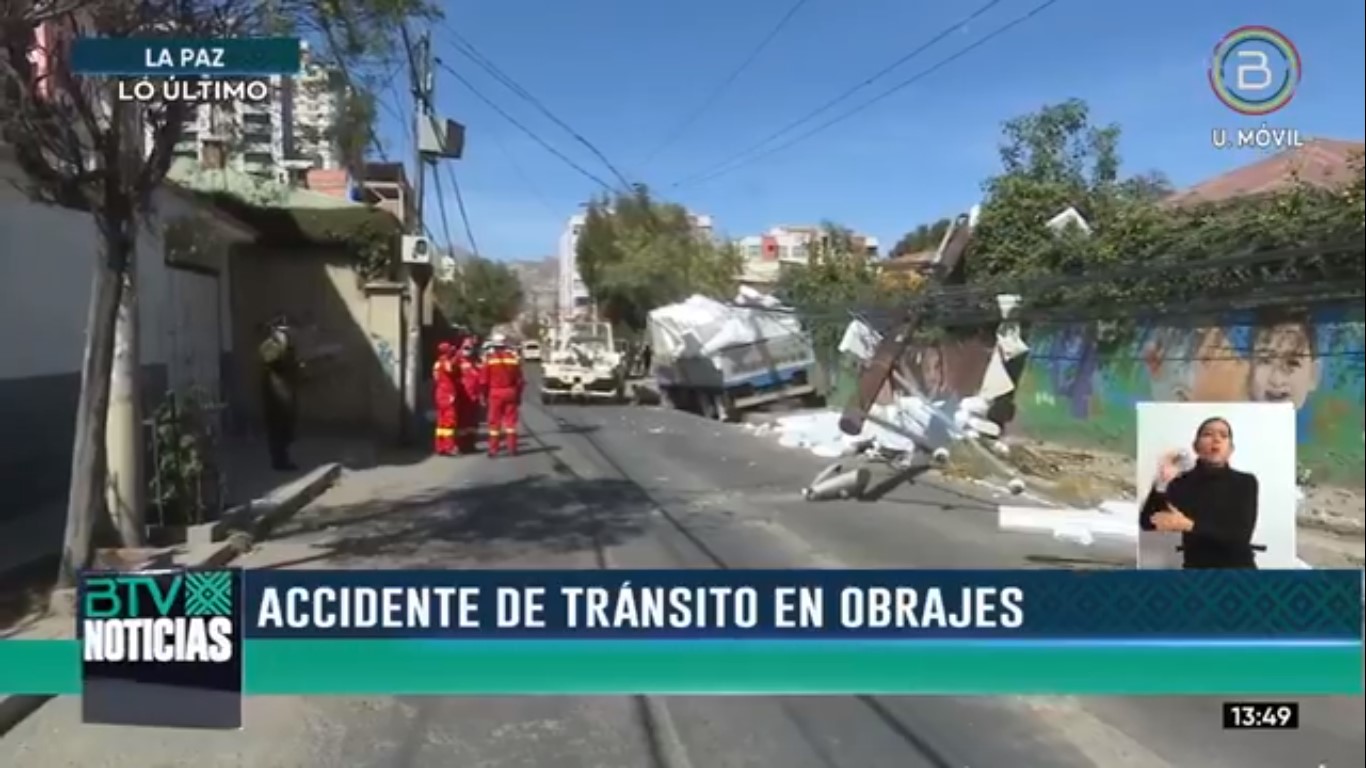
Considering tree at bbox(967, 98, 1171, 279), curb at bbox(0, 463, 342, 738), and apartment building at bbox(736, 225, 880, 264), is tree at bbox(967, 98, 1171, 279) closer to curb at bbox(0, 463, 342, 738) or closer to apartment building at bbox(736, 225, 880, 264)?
apartment building at bbox(736, 225, 880, 264)

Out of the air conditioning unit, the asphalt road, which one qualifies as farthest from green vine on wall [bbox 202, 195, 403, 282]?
the asphalt road

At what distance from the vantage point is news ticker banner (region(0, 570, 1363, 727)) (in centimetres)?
207

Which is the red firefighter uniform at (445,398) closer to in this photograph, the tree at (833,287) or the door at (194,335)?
the door at (194,335)

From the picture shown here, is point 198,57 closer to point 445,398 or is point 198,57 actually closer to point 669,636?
point 669,636

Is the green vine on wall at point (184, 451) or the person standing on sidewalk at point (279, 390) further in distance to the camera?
the green vine on wall at point (184, 451)

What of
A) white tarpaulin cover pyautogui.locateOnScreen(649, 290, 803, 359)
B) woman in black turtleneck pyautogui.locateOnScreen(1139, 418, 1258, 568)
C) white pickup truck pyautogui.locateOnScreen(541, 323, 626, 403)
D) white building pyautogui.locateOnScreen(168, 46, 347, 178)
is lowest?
woman in black turtleneck pyautogui.locateOnScreen(1139, 418, 1258, 568)

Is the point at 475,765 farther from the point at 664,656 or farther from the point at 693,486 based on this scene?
the point at 693,486

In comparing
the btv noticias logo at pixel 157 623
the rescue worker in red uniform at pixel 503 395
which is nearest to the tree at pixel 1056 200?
the btv noticias logo at pixel 157 623

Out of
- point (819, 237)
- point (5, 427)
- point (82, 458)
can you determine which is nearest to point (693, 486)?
point (819, 237)

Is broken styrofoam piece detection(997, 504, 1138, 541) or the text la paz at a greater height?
the text la paz

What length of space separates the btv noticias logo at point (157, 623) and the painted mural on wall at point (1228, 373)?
1.60m

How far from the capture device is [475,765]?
2938mm

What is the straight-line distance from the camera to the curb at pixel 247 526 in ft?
8.59

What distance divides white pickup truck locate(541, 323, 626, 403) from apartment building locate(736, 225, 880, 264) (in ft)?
2.55
